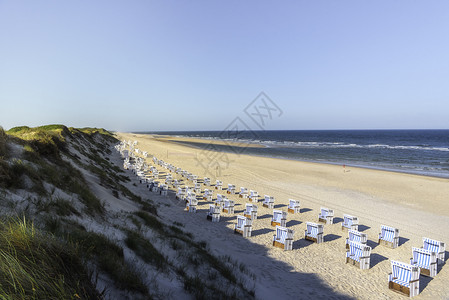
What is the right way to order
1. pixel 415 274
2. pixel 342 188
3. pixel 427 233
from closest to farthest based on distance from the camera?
pixel 415 274 < pixel 427 233 < pixel 342 188

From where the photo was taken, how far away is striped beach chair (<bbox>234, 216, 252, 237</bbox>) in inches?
399

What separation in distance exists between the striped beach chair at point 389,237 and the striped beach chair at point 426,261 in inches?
70.4

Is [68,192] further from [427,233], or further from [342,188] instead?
[342,188]

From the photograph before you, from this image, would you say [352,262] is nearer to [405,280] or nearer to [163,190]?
[405,280]

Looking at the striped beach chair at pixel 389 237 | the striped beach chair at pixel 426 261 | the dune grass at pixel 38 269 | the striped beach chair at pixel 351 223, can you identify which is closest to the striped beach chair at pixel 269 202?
the striped beach chair at pixel 351 223

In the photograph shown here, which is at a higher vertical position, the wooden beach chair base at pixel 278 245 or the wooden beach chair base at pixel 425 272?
the wooden beach chair base at pixel 278 245

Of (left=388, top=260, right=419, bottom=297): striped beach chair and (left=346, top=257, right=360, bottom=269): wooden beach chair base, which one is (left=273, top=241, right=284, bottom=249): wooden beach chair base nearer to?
(left=346, top=257, right=360, bottom=269): wooden beach chair base

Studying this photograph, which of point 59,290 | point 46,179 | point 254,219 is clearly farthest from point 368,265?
point 46,179

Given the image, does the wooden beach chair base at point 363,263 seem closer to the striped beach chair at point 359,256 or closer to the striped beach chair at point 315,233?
the striped beach chair at point 359,256

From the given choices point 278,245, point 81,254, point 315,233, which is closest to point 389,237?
point 315,233

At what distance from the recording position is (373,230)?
11.6 meters

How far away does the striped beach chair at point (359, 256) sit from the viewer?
803cm

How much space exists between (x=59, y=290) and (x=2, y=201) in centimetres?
366

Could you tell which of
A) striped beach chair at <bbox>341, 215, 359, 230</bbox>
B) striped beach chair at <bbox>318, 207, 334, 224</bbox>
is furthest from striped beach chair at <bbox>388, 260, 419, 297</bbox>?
striped beach chair at <bbox>318, 207, 334, 224</bbox>
